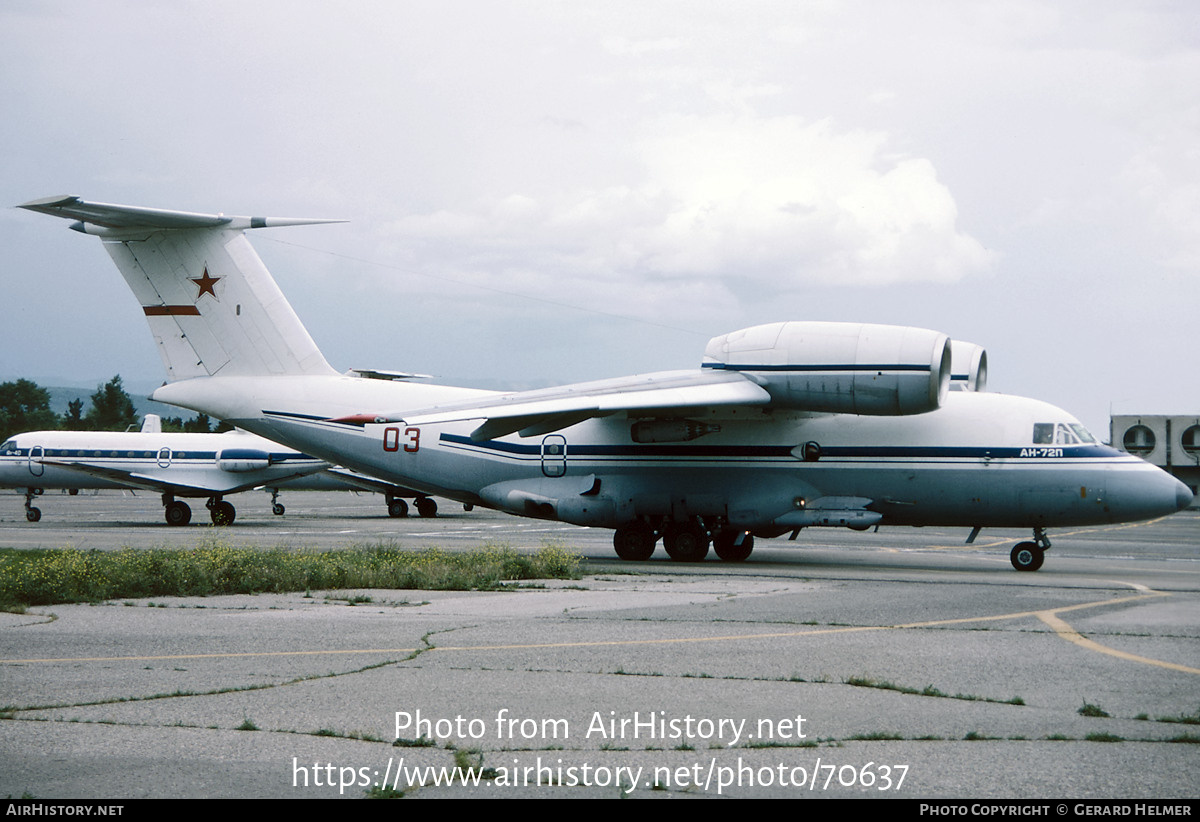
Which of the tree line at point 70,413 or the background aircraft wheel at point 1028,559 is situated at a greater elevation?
the tree line at point 70,413

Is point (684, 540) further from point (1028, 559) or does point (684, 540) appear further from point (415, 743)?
point (415, 743)

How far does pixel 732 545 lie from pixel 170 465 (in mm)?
23101

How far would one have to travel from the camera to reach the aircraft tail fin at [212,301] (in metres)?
23.2

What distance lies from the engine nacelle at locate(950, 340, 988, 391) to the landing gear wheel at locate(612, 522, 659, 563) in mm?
6946

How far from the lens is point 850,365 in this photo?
1877 cm

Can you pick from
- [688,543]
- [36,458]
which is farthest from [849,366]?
[36,458]

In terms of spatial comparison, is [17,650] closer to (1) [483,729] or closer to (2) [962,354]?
(1) [483,729]

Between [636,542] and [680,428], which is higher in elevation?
[680,428]

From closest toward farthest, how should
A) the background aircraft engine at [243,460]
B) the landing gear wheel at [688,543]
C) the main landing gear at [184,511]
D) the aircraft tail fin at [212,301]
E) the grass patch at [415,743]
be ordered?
the grass patch at [415,743] < the landing gear wheel at [688,543] < the aircraft tail fin at [212,301] < the background aircraft engine at [243,460] < the main landing gear at [184,511]

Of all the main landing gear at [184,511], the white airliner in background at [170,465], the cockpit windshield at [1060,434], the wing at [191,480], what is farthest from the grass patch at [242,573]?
the main landing gear at [184,511]

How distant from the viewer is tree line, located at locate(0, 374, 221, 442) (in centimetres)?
11506

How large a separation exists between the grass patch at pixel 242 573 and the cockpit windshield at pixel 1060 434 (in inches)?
A: 355

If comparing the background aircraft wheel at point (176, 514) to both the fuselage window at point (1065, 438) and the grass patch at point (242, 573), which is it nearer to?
the grass patch at point (242, 573)

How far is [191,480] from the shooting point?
3678cm
